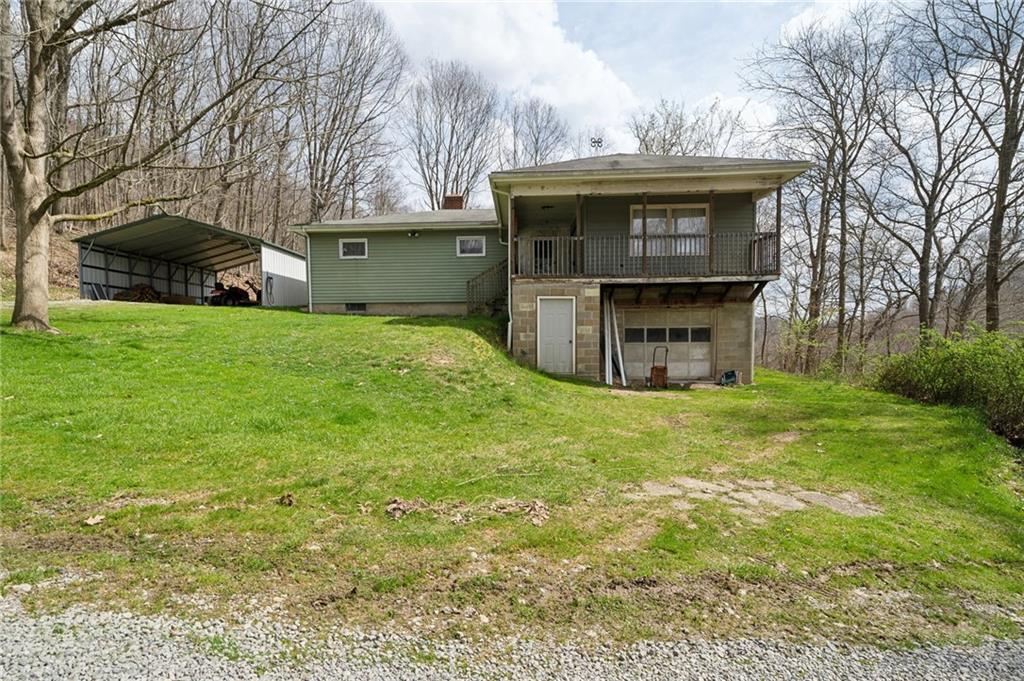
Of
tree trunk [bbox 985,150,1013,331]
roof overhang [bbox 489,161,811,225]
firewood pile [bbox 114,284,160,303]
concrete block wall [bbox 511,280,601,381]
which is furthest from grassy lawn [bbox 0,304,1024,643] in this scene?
firewood pile [bbox 114,284,160,303]

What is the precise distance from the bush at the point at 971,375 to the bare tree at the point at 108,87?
1192 cm

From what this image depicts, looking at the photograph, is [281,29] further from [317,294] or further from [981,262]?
[981,262]

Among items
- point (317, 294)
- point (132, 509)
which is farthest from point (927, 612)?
point (317, 294)

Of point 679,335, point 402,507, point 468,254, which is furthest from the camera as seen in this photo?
point 468,254

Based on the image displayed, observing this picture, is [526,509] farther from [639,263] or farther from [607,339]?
[639,263]

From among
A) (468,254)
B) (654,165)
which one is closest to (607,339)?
(654,165)

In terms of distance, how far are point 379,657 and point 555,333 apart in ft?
32.8

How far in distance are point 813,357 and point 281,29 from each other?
69.3 feet

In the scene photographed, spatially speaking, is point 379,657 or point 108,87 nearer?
point 379,657

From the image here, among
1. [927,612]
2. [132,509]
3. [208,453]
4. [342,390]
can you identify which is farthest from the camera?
[342,390]

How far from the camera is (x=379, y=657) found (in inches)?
A: 95.3

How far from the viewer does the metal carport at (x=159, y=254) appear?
16391mm

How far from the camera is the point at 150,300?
62.5 feet

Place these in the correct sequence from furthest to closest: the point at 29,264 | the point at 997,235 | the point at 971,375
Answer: the point at 997,235 < the point at 29,264 < the point at 971,375
